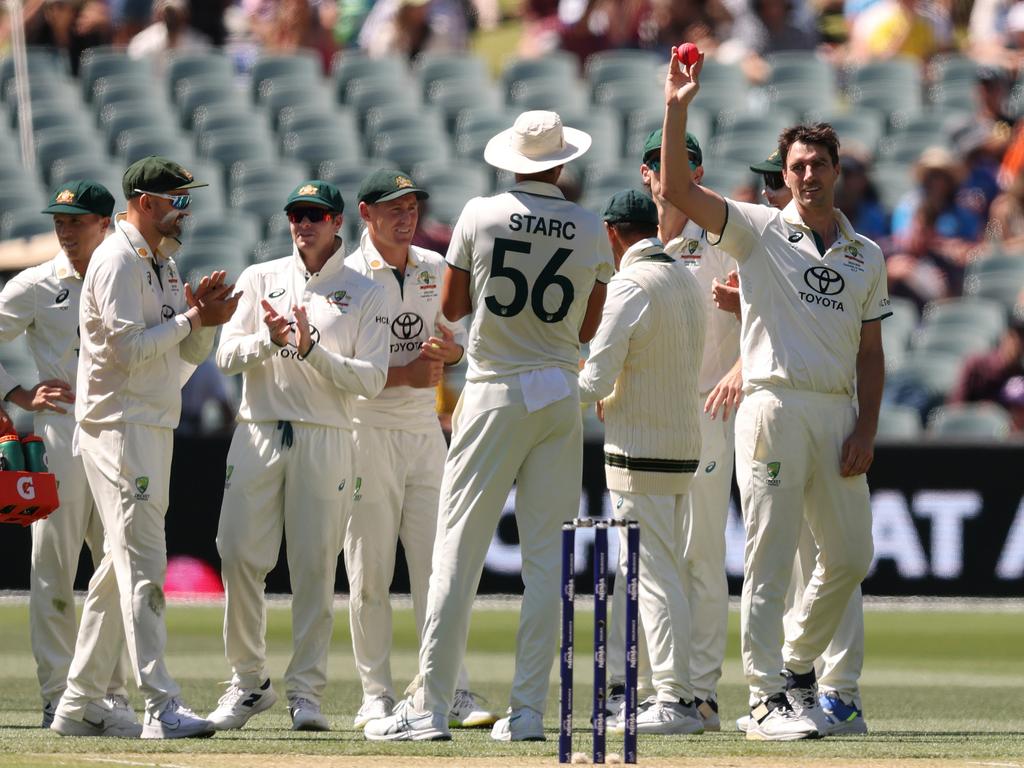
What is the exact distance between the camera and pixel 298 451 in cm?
801

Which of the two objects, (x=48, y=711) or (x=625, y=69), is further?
(x=625, y=69)

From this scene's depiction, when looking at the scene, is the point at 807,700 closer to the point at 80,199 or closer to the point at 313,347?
the point at 313,347

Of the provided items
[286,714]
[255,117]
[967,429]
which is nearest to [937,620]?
[967,429]

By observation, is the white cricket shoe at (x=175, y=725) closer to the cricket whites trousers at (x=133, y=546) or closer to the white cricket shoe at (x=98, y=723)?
the cricket whites trousers at (x=133, y=546)

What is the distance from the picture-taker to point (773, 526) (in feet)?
25.1

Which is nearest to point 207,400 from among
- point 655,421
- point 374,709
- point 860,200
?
point 860,200

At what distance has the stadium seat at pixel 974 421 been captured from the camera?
1488cm

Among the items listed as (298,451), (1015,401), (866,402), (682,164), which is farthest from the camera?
(1015,401)

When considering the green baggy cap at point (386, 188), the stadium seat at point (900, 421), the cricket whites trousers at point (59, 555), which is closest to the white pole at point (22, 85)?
the stadium seat at point (900, 421)

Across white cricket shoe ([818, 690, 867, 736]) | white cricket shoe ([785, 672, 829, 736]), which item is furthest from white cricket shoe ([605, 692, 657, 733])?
white cricket shoe ([818, 690, 867, 736])

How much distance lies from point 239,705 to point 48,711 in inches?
34.5

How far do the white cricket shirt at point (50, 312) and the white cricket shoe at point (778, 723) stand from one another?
3.24 m

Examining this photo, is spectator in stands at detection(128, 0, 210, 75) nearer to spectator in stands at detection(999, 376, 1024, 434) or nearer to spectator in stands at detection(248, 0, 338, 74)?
spectator in stands at detection(248, 0, 338, 74)

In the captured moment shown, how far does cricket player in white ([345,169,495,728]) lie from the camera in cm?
845
